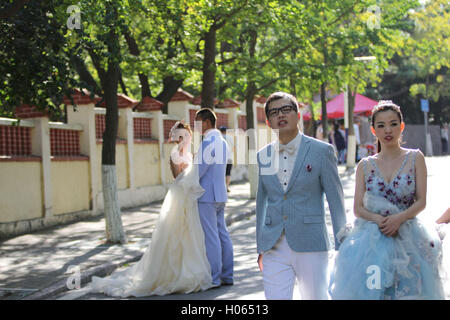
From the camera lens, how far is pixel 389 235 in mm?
4258

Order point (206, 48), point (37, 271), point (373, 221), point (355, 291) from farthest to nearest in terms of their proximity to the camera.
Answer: point (206, 48) → point (37, 271) → point (373, 221) → point (355, 291)

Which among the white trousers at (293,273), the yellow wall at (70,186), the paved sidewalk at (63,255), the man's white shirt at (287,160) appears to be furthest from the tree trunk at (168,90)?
the white trousers at (293,273)

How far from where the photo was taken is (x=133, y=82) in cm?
2675

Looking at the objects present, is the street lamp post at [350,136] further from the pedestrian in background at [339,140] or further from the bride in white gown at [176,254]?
the bride in white gown at [176,254]

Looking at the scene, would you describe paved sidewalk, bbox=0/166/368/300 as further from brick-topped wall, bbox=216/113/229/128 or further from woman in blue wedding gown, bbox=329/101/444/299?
brick-topped wall, bbox=216/113/229/128

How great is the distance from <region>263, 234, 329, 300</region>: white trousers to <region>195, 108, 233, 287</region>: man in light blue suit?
10.5 feet

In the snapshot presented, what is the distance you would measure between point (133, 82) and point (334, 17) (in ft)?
36.4

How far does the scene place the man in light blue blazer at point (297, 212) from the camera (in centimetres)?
435

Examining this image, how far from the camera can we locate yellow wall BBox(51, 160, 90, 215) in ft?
46.2

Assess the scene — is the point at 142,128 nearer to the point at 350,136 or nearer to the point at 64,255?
the point at 64,255

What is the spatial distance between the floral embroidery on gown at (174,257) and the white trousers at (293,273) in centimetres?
305
